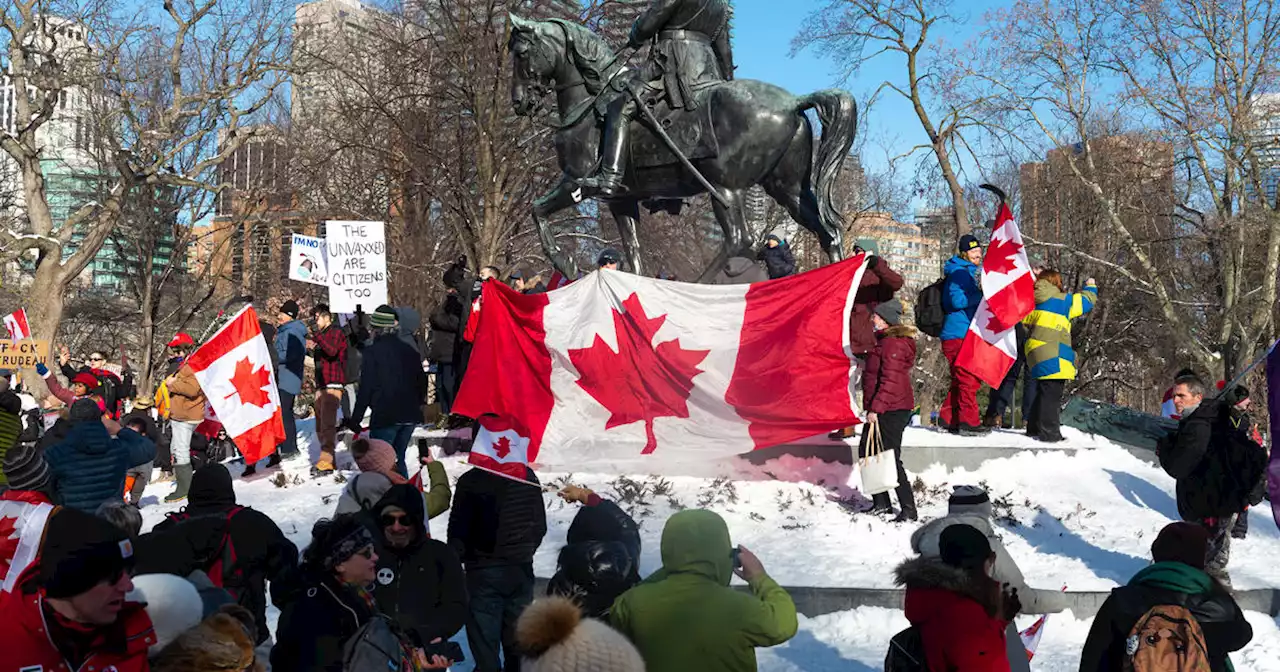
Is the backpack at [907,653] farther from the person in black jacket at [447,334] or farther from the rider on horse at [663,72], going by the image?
the person in black jacket at [447,334]

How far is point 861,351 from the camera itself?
1027cm

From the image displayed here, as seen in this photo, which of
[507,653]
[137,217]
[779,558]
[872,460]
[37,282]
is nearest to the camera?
[507,653]

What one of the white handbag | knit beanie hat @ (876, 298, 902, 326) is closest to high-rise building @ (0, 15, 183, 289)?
knit beanie hat @ (876, 298, 902, 326)

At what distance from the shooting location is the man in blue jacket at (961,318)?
11.6m

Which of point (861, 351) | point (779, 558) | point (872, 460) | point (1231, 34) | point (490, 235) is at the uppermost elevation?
point (1231, 34)

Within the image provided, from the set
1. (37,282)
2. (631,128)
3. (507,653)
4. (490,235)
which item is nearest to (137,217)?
(37,282)

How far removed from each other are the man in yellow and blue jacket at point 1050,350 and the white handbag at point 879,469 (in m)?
2.99

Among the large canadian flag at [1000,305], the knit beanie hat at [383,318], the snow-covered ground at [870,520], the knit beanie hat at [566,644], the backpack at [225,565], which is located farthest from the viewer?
the knit beanie hat at [383,318]

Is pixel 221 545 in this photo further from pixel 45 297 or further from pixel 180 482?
pixel 45 297

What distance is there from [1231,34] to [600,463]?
2005cm

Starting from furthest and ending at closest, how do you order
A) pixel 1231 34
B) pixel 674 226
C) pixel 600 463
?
pixel 674 226
pixel 1231 34
pixel 600 463

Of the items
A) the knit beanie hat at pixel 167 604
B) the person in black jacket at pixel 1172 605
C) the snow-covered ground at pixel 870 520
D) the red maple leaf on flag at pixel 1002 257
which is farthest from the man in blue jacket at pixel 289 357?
the person in black jacket at pixel 1172 605

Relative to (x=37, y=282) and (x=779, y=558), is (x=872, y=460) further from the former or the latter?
(x=37, y=282)

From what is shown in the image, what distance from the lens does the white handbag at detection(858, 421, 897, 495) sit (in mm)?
8914
